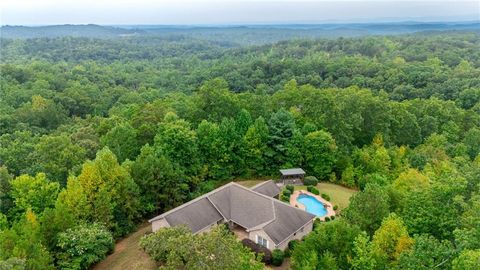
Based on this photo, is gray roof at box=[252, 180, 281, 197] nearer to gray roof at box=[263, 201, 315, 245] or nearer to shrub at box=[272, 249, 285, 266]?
gray roof at box=[263, 201, 315, 245]

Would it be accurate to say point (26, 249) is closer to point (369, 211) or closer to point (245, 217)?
point (245, 217)

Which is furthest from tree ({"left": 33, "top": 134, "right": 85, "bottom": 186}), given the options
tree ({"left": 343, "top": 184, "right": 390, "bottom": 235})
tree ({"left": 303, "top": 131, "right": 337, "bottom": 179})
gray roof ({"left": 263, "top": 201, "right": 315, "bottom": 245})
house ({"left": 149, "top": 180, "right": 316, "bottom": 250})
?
tree ({"left": 343, "top": 184, "right": 390, "bottom": 235})

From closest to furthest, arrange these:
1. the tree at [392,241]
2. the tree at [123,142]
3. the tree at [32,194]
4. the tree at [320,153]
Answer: the tree at [392,241], the tree at [32,194], the tree at [123,142], the tree at [320,153]

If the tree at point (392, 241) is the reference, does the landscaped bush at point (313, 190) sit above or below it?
below

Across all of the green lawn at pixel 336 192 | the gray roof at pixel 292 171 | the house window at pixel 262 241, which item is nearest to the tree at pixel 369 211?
the house window at pixel 262 241

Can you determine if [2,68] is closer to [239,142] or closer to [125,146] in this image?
[125,146]

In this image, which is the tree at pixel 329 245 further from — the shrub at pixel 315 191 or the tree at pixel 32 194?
the tree at pixel 32 194

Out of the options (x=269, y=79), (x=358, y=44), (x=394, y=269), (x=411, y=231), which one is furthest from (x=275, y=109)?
(x=358, y=44)
